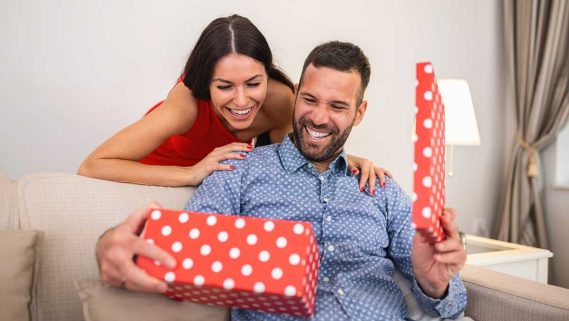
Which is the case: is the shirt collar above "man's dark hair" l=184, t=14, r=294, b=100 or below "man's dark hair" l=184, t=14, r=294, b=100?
below

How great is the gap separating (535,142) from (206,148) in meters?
2.21

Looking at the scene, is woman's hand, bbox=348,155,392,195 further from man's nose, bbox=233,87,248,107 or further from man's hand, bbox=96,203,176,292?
man's hand, bbox=96,203,176,292

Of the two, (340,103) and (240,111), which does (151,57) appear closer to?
(240,111)

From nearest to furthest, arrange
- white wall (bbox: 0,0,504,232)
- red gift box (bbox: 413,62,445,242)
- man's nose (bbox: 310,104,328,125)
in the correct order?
red gift box (bbox: 413,62,445,242) → man's nose (bbox: 310,104,328,125) → white wall (bbox: 0,0,504,232)

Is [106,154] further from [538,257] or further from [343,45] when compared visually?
[538,257]

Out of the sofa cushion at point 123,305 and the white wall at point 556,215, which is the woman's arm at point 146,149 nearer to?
the sofa cushion at point 123,305

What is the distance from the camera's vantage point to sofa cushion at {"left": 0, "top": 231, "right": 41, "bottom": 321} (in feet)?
3.65

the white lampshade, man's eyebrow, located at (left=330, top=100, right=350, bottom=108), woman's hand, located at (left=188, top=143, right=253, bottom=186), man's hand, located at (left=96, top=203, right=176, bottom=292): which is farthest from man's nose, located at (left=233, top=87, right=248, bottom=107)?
the white lampshade

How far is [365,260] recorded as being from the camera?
1.41 metres

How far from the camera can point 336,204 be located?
145 centimetres

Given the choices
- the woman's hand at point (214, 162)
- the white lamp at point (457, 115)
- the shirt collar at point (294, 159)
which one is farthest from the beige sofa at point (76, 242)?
the white lamp at point (457, 115)

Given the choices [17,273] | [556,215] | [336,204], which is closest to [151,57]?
[336,204]

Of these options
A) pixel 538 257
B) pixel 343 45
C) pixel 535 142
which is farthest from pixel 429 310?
pixel 535 142

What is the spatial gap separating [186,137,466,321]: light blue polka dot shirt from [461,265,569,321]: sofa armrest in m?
0.08
